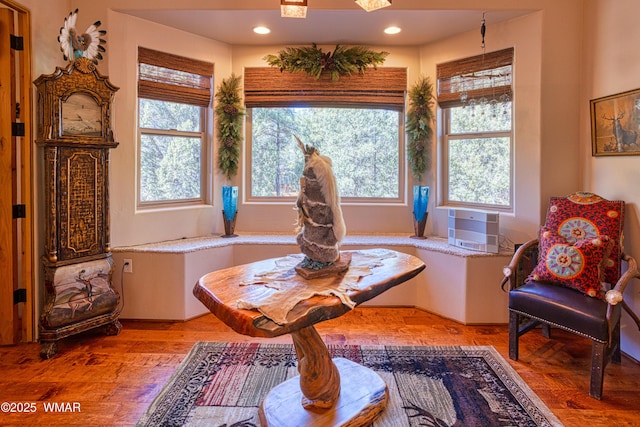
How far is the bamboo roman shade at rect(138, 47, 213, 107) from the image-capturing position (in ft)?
11.6

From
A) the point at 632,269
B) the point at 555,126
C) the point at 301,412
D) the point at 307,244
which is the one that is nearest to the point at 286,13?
the point at 307,244

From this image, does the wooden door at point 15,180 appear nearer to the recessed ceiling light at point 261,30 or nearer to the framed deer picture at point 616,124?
the recessed ceiling light at point 261,30

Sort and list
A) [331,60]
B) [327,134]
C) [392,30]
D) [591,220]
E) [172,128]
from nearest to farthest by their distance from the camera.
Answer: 1. [591,220]
2. [392,30]
3. [172,128]
4. [331,60]
5. [327,134]

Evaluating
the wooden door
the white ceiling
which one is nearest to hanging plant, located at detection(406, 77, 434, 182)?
the white ceiling

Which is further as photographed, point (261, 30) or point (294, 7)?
point (261, 30)

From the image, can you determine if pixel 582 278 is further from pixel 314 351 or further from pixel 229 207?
pixel 229 207

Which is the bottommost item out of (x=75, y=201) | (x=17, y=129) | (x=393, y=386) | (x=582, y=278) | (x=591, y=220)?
(x=393, y=386)

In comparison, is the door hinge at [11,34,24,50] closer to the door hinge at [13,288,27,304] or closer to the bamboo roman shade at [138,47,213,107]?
the bamboo roman shade at [138,47,213,107]

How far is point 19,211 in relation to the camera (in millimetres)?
2904

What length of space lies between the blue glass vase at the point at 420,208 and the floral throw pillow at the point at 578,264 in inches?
49.4

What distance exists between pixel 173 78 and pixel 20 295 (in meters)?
2.21

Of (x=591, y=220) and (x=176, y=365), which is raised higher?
(x=591, y=220)

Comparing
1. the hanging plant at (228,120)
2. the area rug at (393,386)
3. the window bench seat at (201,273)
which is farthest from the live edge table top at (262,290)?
the hanging plant at (228,120)

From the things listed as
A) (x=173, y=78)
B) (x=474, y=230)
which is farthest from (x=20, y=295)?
(x=474, y=230)
